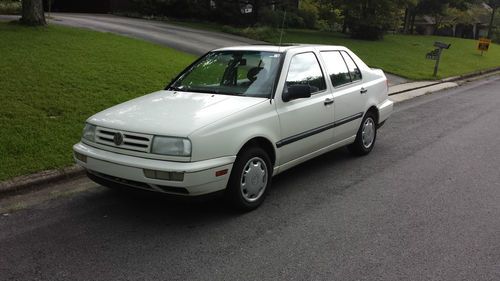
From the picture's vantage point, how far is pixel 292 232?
4.32 m

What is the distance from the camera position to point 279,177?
593 centimetres

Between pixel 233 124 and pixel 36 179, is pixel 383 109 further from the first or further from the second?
pixel 36 179

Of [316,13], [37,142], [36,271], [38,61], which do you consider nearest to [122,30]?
[38,61]

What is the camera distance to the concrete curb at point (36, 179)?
512 centimetres

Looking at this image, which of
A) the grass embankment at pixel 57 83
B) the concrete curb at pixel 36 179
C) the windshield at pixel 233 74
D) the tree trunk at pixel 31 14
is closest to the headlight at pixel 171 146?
the windshield at pixel 233 74

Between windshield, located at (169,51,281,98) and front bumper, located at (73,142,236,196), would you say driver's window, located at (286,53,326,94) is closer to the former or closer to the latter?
windshield, located at (169,51,281,98)

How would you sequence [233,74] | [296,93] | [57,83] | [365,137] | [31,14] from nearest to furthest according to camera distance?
1. [296,93]
2. [233,74]
3. [365,137]
4. [57,83]
5. [31,14]

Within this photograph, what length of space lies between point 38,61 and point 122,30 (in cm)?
995

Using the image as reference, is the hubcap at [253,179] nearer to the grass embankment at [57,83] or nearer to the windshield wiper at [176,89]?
the windshield wiper at [176,89]

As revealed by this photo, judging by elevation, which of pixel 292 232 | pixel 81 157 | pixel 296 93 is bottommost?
pixel 292 232

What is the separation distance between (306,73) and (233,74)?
84 centimetres

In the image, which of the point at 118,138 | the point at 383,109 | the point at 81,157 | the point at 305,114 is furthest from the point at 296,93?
the point at 383,109

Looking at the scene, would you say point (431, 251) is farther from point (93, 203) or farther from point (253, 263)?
point (93, 203)

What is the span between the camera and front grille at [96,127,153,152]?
4.23m
